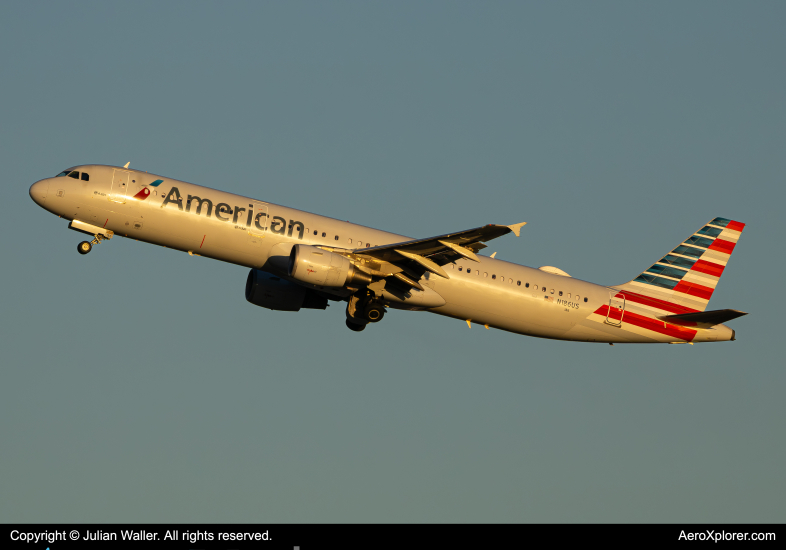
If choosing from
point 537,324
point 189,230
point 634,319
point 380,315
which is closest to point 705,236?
point 634,319

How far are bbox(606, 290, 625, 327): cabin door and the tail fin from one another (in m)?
0.65

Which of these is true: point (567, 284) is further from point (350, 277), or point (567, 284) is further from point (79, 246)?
point (79, 246)

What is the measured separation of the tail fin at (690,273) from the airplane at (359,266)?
6.0 inches

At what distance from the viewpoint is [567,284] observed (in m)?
44.8

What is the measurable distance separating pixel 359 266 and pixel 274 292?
6.51m

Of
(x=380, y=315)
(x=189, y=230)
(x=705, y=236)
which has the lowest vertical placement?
(x=380, y=315)

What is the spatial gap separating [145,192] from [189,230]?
97.5 inches

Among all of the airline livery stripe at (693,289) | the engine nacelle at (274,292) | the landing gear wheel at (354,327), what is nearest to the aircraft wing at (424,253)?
the landing gear wheel at (354,327)

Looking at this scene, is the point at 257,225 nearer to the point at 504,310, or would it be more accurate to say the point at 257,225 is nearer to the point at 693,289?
the point at 504,310

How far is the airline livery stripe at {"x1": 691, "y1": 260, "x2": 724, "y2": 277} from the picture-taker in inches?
1889

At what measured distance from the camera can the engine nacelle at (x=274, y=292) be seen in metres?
45.1

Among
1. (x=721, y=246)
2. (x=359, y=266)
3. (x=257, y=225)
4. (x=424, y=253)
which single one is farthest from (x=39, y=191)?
(x=721, y=246)

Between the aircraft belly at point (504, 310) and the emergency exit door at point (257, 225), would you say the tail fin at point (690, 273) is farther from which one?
the emergency exit door at point (257, 225)

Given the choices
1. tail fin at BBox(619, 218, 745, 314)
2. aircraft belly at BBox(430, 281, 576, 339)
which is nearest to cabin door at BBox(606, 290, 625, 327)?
tail fin at BBox(619, 218, 745, 314)
